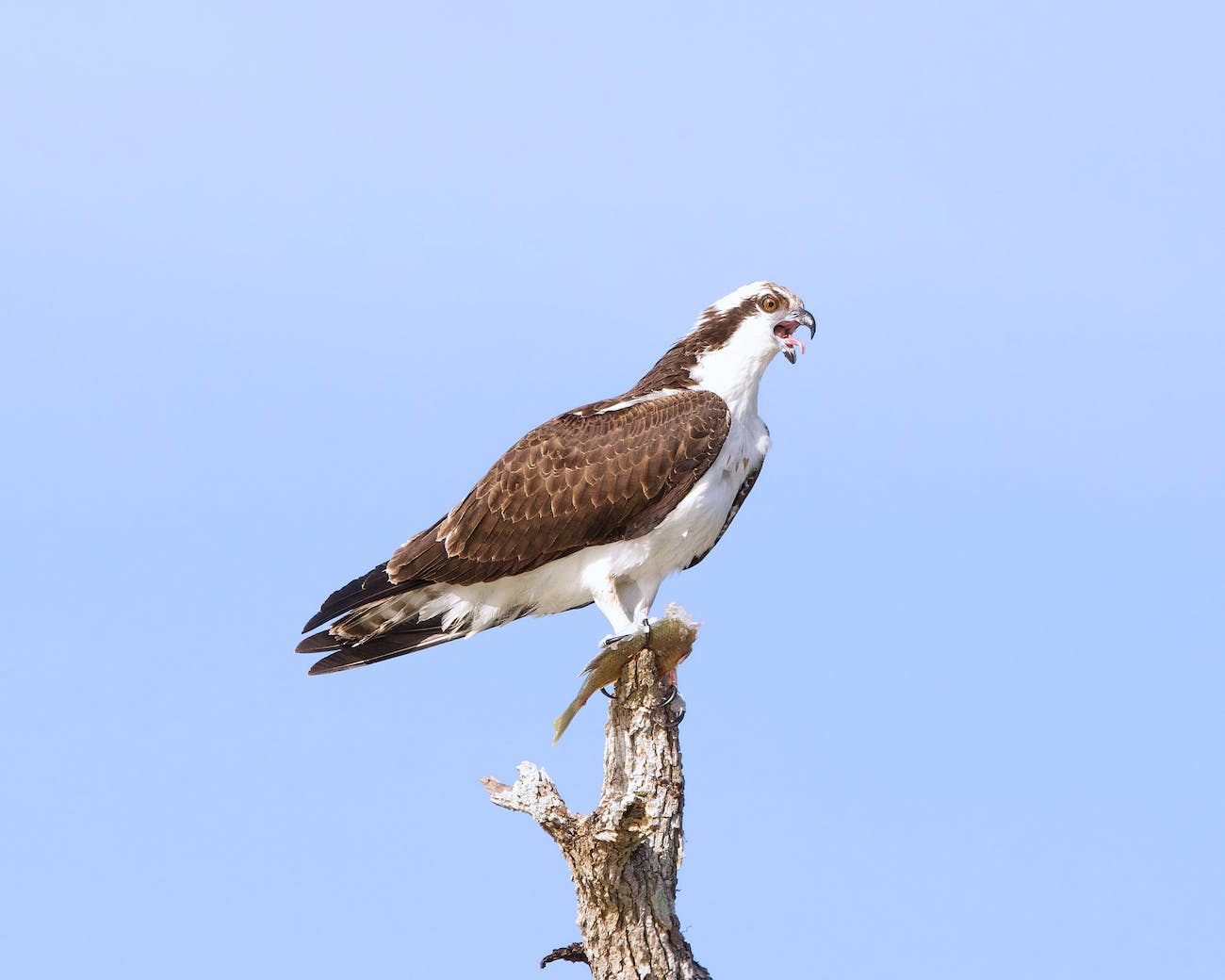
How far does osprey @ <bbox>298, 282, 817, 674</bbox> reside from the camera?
972cm

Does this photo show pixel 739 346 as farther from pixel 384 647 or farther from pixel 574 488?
pixel 384 647

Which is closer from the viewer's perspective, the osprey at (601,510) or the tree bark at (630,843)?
the tree bark at (630,843)

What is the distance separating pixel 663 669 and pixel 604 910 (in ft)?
5.14

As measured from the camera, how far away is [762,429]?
1053 cm

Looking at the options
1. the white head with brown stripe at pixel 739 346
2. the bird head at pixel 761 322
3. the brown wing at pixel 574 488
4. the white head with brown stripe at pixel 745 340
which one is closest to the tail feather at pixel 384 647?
the brown wing at pixel 574 488

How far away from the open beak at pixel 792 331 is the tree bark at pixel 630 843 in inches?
114

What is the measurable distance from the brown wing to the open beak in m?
0.79

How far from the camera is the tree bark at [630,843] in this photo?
8.34m

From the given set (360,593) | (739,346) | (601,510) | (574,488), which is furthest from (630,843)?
(739,346)

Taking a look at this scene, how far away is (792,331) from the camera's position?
1055 centimetres

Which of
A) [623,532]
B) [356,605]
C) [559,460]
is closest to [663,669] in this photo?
[623,532]

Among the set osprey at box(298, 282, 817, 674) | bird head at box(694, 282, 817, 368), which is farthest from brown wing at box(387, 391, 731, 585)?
bird head at box(694, 282, 817, 368)

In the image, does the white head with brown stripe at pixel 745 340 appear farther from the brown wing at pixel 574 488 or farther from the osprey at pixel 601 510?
the brown wing at pixel 574 488

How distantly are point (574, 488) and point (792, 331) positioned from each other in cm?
215
